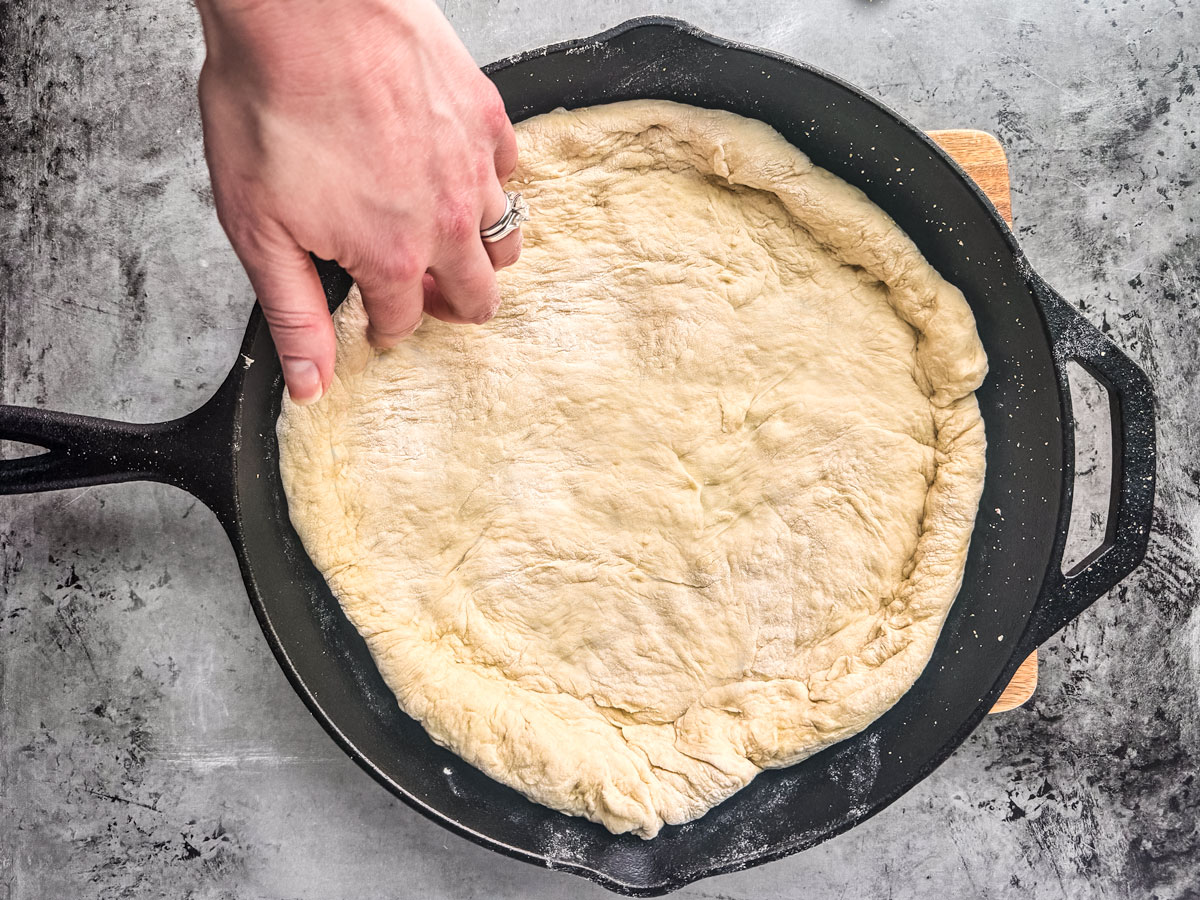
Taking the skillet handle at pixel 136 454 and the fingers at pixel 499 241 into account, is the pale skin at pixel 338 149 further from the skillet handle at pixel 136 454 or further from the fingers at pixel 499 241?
the skillet handle at pixel 136 454

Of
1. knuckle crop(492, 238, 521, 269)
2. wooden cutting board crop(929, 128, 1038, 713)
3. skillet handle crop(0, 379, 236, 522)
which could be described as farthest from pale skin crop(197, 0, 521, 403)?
wooden cutting board crop(929, 128, 1038, 713)

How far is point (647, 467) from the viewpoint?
1805 millimetres

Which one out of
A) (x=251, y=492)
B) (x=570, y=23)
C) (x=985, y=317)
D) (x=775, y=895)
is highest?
(x=570, y=23)

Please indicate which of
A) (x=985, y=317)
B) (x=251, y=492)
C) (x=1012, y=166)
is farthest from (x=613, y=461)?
→ (x=1012, y=166)

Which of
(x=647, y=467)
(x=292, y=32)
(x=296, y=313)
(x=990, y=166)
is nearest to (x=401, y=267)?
(x=296, y=313)

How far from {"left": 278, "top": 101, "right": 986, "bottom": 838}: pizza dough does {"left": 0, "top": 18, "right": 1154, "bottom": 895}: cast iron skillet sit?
8 cm

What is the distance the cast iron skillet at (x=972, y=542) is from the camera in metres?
1.62

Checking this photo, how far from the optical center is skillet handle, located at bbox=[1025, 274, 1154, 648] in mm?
1623

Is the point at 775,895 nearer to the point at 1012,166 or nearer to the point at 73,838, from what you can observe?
the point at 73,838

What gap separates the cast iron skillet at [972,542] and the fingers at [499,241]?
1.39 ft

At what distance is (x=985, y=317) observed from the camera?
1819 mm

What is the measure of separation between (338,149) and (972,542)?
159cm

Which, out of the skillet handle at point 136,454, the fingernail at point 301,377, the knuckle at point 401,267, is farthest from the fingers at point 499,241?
the skillet handle at point 136,454

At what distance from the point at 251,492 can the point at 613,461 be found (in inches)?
31.4
